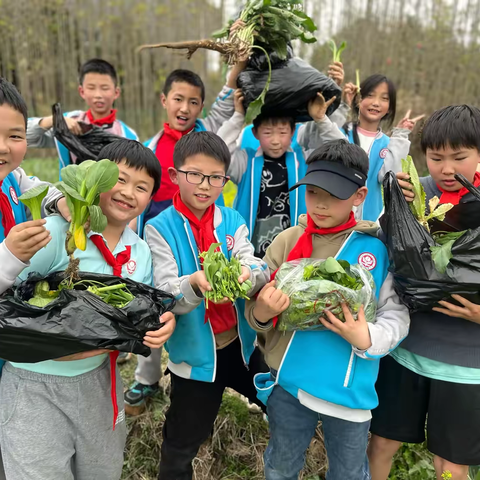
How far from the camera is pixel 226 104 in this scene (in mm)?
2939

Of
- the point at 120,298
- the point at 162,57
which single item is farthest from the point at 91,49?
the point at 120,298

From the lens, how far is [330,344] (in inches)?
68.2

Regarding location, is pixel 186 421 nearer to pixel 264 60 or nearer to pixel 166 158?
pixel 166 158

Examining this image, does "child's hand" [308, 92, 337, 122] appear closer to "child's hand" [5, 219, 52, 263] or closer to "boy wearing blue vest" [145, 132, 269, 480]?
"boy wearing blue vest" [145, 132, 269, 480]

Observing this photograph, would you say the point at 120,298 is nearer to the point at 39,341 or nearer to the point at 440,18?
the point at 39,341

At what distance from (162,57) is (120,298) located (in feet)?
24.3

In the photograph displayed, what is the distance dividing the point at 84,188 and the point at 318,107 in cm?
170

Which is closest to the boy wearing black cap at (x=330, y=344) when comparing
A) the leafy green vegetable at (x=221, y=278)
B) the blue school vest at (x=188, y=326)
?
the leafy green vegetable at (x=221, y=278)

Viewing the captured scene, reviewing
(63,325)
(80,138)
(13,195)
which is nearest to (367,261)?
(63,325)

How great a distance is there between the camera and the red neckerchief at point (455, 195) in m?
1.75

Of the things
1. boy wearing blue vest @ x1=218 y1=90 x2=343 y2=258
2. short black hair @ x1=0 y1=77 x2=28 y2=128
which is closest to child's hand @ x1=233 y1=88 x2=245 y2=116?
boy wearing blue vest @ x1=218 y1=90 x2=343 y2=258

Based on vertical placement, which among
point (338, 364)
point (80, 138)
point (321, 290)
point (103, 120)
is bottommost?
point (338, 364)

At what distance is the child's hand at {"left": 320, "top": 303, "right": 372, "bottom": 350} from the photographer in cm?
160

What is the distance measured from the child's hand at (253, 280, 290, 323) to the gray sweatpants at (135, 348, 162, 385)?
143cm
